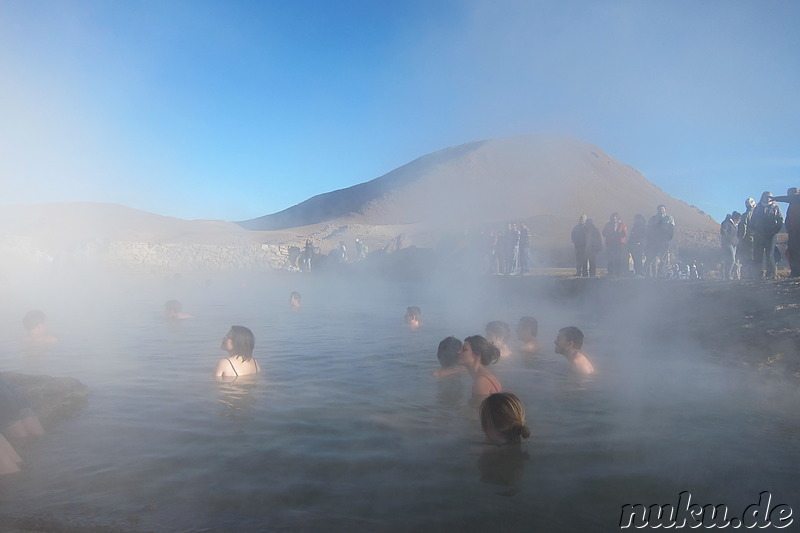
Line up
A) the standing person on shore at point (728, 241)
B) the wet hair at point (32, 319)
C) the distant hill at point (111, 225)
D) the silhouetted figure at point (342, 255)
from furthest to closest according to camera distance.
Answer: the distant hill at point (111, 225) < the silhouetted figure at point (342, 255) < the standing person on shore at point (728, 241) < the wet hair at point (32, 319)

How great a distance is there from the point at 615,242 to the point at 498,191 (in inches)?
3127

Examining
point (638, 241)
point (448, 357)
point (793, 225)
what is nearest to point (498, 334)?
point (448, 357)

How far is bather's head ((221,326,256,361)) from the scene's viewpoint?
248 inches

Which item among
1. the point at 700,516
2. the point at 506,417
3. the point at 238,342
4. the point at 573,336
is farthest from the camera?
the point at 573,336

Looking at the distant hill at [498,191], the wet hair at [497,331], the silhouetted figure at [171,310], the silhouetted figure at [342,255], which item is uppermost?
the distant hill at [498,191]

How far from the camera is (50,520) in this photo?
3248 mm

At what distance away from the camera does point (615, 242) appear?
48.5ft

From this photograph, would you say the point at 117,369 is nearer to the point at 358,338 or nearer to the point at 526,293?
the point at 358,338

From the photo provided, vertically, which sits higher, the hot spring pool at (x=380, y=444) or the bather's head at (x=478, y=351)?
the bather's head at (x=478, y=351)

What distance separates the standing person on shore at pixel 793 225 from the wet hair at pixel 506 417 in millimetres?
8451

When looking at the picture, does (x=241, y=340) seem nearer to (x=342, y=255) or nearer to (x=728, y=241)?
(x=728, y=241)

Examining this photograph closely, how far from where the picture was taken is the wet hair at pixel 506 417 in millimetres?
4215

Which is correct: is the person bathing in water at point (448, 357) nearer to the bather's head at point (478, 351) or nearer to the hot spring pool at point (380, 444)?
the hot spring pool at point (380, 444)

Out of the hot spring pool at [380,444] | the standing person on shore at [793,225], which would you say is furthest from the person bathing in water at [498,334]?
the standing person on shore at [793,225]
